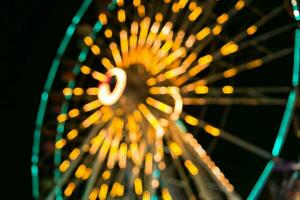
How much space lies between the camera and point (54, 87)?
2.67m

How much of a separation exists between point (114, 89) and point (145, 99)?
13cm

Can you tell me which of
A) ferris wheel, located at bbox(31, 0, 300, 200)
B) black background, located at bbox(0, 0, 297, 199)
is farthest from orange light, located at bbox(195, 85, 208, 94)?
A: black background, located at bbox(0, 0, 297, 199)

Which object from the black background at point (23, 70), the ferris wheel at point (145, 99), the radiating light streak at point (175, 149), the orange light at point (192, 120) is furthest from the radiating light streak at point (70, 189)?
the black background at point (23, 70)

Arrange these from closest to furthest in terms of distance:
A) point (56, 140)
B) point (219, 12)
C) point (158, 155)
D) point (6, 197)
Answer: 1. point (158, 155)
2. point (56, 140)
3. point (219, 12)
4. point (6, 197)

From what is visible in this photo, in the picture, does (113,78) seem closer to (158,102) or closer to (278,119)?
(158,102)

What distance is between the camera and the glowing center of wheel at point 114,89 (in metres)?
2.17

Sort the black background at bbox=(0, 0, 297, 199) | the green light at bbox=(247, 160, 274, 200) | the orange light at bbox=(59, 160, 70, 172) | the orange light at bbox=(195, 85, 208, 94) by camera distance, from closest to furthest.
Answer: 1. the green light at bbox=(247, 160, 274, 200)
2. the orange light at bbox=(195, 85, 208, 94)
3. the orange light at bbox=(59, 160, 70, 172)
4. the black background at bbox=(0, 0, 297, 199)

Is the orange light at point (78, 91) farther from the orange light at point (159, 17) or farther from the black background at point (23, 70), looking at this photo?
the black background at point (23, 70)

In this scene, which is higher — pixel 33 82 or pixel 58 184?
pixel 33 82

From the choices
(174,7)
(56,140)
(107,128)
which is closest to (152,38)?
(174,7)

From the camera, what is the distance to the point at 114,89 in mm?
2199

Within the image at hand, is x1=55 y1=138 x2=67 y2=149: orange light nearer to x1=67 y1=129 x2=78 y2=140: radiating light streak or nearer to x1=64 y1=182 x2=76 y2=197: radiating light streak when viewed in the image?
x1=67 y1=129 x2=78 y2=140: radiating light streak

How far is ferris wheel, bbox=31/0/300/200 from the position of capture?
206cm

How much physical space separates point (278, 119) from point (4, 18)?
173 centimetres
